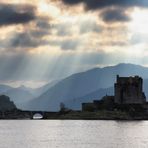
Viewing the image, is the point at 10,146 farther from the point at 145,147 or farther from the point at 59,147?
the point at 145,147

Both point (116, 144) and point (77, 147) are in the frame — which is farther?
point (116, 144)

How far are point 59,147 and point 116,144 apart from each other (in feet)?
45.7

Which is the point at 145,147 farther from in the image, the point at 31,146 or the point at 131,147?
the point at 31,146

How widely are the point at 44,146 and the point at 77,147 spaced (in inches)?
293

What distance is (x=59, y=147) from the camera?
130125 millimetres

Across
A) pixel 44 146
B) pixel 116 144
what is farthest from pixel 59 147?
pixel 116 144

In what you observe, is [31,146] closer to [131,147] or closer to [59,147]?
[59,147]

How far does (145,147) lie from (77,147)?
48.2 ft

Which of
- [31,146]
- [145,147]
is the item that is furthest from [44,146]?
[145,147]

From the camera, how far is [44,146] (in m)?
130

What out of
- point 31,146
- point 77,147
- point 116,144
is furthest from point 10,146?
point 116,144

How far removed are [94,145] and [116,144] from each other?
5.92 metres

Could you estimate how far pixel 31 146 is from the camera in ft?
424

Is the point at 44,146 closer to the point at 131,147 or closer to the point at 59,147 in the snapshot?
the point at 59,147
